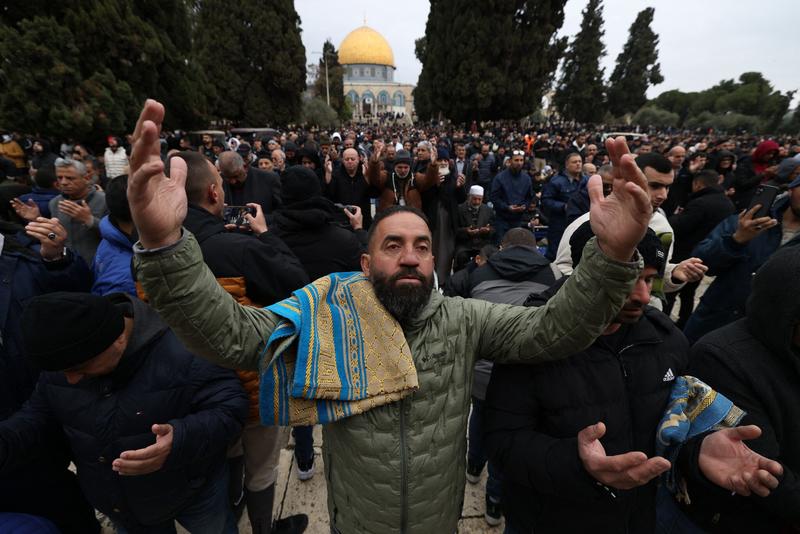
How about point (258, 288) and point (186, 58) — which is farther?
point (186, 58)

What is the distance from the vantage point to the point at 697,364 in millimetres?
1556

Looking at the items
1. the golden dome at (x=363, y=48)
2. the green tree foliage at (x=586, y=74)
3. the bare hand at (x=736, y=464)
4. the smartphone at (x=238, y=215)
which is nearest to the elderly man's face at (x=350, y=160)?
the smartphone at (x=238, y=215)

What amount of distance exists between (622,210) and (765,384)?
946 millimetres

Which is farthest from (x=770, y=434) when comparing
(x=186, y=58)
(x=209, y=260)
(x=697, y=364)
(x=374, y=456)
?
(x=186, y=58)

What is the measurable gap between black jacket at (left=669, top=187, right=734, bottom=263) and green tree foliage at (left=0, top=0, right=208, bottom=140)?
46.9 ft

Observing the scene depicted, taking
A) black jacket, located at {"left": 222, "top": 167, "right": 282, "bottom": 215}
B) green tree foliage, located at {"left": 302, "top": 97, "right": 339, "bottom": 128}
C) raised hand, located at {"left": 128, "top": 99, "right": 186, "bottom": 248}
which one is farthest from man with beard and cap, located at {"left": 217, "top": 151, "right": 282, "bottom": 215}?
green tree foliage, located at {"left": 302, "top": 97, "right": 339, "bottom": 128}

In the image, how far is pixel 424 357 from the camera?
4.65ft

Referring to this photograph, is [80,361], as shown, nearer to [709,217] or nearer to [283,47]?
[709,217]

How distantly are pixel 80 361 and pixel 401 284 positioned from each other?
1.19m

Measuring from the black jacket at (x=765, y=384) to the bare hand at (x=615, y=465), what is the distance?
1.38 feet

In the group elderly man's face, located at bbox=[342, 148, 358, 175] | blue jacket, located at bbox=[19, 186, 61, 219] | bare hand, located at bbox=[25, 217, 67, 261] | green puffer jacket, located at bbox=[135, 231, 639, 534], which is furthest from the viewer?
elderly man's face, located at bbox=[342, 148, 358, 175]

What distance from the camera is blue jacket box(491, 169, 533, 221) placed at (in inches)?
246

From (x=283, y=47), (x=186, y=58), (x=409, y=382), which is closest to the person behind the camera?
(x=409, y=382)

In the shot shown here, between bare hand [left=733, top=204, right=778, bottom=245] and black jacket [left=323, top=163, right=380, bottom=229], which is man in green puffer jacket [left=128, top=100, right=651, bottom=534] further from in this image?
black jacket [left=323, top=163, right=380, bottom=229]
